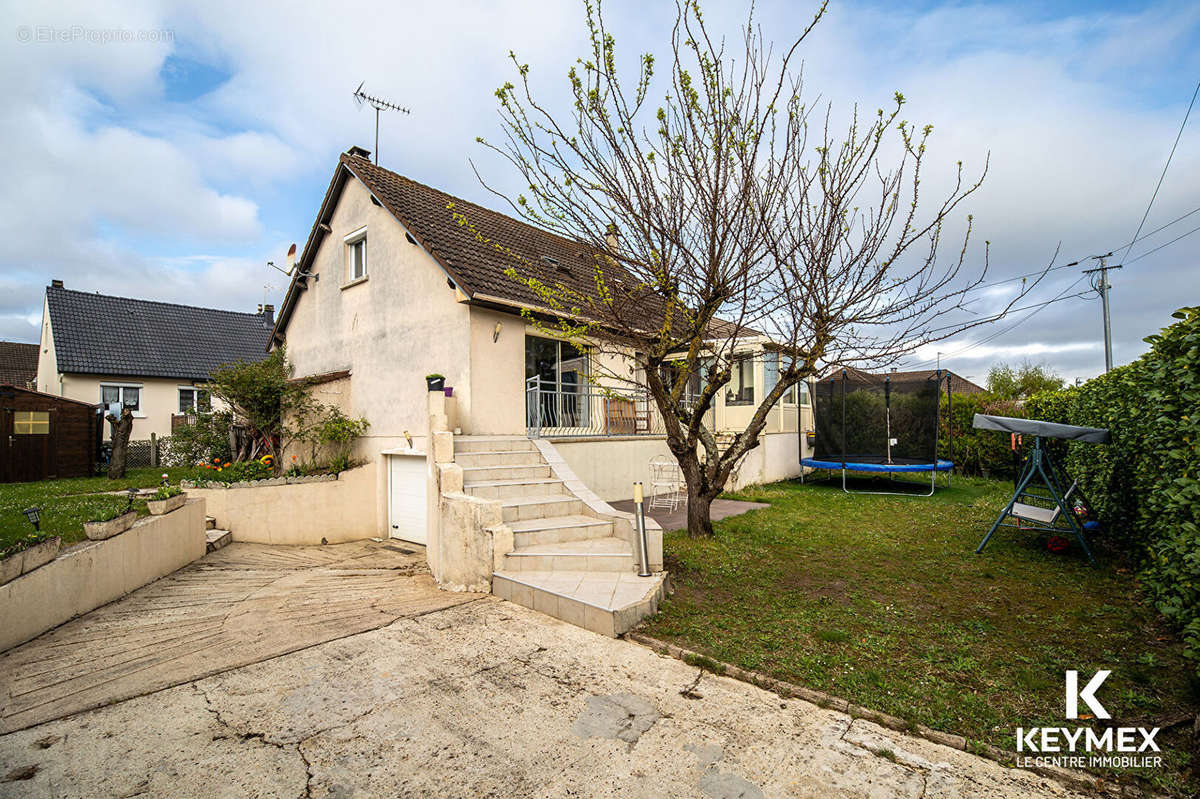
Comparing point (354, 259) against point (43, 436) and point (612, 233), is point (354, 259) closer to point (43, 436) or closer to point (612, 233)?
point (612, 233)

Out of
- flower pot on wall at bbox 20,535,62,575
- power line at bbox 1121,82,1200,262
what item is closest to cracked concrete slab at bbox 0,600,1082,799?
flower pot on wall at bbox 20,535,62,575

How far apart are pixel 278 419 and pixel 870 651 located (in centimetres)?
1160

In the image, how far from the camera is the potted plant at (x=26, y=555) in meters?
4.55

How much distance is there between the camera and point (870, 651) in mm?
4027

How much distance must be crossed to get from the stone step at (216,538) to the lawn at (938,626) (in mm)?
7354

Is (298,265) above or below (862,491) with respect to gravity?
above

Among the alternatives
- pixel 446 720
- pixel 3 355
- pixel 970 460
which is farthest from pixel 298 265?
pixel 3 355

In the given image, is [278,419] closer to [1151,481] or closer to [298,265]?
[298,265]

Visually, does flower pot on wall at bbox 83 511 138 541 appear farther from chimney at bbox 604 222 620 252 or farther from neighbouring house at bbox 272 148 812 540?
chimney at bbox 604 222 620 252

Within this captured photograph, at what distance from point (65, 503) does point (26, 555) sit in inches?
217

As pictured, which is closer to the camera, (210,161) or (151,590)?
(151,590)

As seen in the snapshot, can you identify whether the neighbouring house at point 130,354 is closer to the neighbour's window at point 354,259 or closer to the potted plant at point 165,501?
the neighbour's window at point 354,259

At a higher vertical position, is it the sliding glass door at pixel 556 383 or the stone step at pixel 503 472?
the sliding glass door at pixel 556 383

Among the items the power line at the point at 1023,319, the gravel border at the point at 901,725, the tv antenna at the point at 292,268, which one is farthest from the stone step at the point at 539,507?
the tv antenna at the point at 292,268
